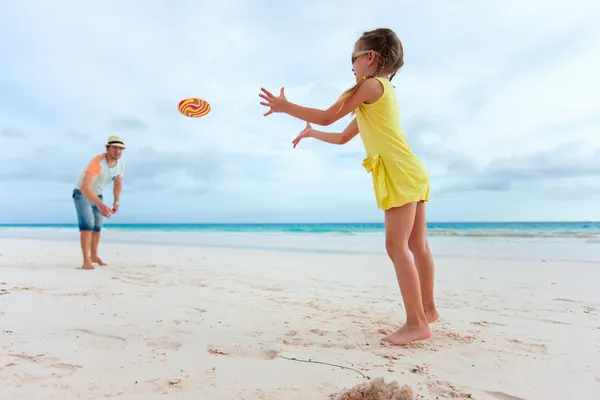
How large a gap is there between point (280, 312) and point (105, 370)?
150cm

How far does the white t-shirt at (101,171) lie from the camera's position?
5.57m

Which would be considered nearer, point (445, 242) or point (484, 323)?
point (484, 323)

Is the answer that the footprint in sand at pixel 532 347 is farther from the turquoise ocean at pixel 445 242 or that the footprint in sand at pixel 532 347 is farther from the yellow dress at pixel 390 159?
the turquoise ocean at pixel 445 242

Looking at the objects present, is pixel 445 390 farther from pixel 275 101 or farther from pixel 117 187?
pixel 117 187

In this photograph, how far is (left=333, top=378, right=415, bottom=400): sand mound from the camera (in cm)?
160

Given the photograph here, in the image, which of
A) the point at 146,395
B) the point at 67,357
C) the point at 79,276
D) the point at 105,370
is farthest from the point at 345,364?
the point at 79,276

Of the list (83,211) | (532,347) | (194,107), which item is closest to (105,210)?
(83,211)

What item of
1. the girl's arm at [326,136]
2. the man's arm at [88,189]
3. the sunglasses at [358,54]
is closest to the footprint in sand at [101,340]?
A: the girl's arm at [326,136]

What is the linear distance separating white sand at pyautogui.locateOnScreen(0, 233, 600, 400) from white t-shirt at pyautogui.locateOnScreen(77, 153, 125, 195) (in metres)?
1.47

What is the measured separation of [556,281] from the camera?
5.03 metres

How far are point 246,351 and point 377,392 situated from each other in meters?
0.85

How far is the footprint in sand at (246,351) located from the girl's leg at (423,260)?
1.15 meters

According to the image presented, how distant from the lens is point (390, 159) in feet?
8.20

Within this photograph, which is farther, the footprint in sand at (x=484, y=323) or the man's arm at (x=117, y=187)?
the man's arm at (x=117, y=187)
